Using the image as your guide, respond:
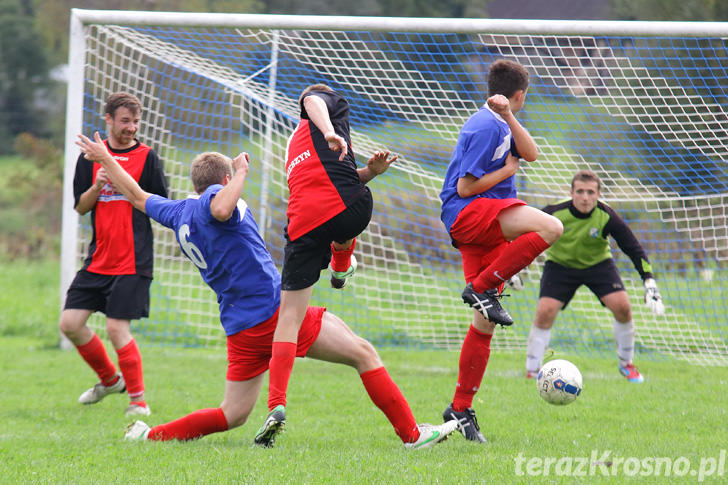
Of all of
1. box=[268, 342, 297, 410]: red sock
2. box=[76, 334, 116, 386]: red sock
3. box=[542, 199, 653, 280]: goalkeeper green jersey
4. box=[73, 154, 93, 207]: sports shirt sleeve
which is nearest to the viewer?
box=[268, 342, 297, 410]: red sock

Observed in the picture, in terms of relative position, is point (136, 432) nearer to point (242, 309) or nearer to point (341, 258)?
point (242, 309)

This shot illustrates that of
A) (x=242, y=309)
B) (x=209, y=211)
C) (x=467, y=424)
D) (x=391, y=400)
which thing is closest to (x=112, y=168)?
(x=209, y=211)

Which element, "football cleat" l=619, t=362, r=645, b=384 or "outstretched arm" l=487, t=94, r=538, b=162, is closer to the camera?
"outstretched arm" l=487, t=94, r=538, b=162

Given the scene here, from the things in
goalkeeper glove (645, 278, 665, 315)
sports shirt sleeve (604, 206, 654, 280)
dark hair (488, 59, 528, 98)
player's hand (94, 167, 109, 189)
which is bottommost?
goalkeeper glove (645, 278, 665, 315)

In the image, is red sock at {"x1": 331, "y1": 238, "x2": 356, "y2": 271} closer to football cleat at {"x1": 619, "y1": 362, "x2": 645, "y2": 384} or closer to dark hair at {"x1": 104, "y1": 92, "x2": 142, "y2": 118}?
dark hair at {"x1": 104, "y1": 92, "x2": 142, "y2": 118}

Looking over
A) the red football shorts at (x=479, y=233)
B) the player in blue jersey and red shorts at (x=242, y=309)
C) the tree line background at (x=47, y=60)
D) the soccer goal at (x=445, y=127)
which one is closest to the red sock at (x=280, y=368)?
the player in blue jersey and red shorts at (x=242, y=309)

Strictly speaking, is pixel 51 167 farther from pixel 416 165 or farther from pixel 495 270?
pixel 495 270

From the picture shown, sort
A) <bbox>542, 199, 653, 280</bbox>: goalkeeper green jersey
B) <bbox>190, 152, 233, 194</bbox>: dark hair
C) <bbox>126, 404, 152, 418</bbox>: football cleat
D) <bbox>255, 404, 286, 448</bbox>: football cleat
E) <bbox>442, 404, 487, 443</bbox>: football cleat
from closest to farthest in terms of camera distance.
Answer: <bbox>255, 404, 286, 448</bbox>: football cleat → <bbox>190, 152, 233, 194</bbox>: dark hair → <bbox>442, 404, 487, 443</bbox>: football cleat → <bbox>126, 404, 152, 418</bbox>: football cleat → <bbox>542, 199, 653, 280</bbox>: goalkeeper green jersey

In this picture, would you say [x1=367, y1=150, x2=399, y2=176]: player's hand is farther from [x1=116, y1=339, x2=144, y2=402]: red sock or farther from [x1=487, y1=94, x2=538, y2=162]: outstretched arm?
[x1=116, y1=339, x2=144, y2=402]: red sock

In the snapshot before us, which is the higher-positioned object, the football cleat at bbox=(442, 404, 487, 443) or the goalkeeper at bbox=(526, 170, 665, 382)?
the goalkeeper at bbox=(526, 170, 665, 382)

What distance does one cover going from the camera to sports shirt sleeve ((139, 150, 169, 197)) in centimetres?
569

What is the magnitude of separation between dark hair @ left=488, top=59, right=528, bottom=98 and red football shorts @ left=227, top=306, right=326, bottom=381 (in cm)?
166

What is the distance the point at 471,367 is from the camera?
4832mm

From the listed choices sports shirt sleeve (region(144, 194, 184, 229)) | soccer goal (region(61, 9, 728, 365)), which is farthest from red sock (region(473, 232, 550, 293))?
soccer goal (region(61, 9, 728, 365))
